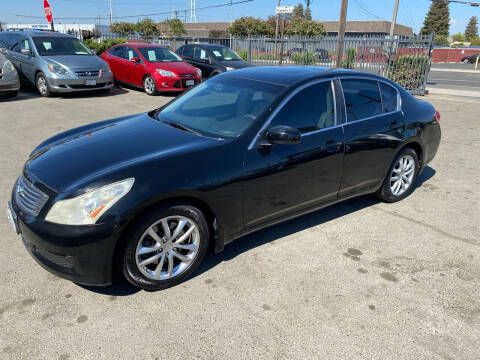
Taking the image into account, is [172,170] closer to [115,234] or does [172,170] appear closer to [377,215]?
[115,234]

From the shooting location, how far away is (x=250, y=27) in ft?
197

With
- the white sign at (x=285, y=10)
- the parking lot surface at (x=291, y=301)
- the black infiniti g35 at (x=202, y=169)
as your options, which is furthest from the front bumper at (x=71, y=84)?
the white sign at (x=285, y=10)

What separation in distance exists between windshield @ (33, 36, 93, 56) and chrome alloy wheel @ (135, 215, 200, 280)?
9.81 metres

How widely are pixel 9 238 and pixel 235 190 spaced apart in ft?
7.45

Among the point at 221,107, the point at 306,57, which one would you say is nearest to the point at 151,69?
the point at 306,57

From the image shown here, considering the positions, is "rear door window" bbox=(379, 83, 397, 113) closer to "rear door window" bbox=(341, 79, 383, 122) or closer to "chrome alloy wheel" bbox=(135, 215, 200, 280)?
"rear door window" bbox=(341, 79, 383, 122)

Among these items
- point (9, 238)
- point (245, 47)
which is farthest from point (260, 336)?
point (245, 47)

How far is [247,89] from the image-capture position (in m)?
3.66

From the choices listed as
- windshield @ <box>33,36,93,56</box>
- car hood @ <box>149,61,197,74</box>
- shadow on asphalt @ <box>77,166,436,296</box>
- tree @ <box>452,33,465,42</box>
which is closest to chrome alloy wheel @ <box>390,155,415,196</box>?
shadow on asphalt @ <box>77,166,436,296</box>

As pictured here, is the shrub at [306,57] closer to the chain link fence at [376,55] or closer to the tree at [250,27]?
the chain link fence at [376,55]

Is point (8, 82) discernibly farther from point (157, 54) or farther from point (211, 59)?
point (211, 59)

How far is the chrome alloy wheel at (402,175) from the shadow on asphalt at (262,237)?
29 cm

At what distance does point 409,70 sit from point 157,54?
884 centimetres

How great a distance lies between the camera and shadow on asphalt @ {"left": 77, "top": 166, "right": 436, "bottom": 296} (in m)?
2.94
